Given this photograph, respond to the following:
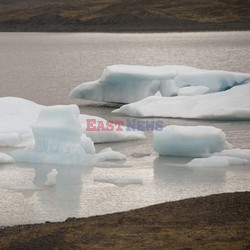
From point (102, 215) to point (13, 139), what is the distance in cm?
630

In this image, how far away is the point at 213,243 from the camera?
305 inches

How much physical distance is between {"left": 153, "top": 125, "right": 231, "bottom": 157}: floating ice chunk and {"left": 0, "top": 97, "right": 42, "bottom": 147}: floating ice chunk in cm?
265

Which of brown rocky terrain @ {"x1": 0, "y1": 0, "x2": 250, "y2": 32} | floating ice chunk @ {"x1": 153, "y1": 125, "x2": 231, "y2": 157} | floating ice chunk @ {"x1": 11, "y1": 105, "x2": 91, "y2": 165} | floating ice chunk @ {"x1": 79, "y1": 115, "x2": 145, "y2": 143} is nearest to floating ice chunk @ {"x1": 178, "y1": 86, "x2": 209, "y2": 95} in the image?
floating ice chunk @ {"x1": 79, "y1": 115, "x2": 145, "y2": 143}

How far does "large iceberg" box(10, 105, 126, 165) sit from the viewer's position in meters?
13.7

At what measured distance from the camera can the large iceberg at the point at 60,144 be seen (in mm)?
13742

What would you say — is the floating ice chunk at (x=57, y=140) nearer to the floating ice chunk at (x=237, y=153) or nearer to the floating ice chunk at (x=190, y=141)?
the floating ice chunk at (x=190, y=141)

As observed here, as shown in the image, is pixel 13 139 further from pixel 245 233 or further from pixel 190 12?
pixel 190 12

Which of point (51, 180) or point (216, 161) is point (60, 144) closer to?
point (51, 180)

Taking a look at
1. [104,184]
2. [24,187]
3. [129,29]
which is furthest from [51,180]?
[129,29]

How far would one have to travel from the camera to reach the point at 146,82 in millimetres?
22125

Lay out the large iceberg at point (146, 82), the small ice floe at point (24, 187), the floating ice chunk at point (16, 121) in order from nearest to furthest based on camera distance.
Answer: the small ice floe at point (24, 187)
the floating ice chunk at point (16, 121)
the large iceberg at point (146, 82)

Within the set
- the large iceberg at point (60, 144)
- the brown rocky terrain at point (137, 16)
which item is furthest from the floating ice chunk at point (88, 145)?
the brown rocky terrain at point (137, 16)

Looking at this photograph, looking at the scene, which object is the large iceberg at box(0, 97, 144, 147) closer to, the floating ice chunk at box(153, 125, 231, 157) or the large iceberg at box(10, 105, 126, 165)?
the large iceberg at box(10, 105, 126, 165)

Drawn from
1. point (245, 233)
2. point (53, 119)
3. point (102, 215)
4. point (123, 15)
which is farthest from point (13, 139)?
point (123, 15)
